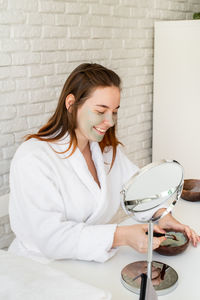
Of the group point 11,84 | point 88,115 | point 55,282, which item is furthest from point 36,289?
point 11,84

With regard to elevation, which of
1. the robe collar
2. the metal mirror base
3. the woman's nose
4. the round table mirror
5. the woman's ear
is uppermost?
the woman's ear

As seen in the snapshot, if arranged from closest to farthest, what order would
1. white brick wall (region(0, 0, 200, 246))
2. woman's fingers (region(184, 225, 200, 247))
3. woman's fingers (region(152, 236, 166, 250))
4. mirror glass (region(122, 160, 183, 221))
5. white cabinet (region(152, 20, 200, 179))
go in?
mirror glass (region(122, 160, 183, 221))
woman's fingers (region(152, 236, 166, 250))
woman's fingers (region(184, 225, 200, 247))
white brick wall (region(0, 0, 200, 246))
white cabinet (region(152, 20, 200, 179))

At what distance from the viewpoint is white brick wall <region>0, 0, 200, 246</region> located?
6.92ft

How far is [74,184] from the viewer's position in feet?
4.99

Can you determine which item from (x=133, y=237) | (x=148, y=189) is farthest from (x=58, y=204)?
(x=148, y=189)

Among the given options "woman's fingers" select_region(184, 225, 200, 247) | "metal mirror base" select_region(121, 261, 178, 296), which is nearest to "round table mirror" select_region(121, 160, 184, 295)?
"metal mirror base" select_region(121, 261, 178, 296)

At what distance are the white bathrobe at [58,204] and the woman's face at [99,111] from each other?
0.10 m

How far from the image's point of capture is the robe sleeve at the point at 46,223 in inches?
50.1

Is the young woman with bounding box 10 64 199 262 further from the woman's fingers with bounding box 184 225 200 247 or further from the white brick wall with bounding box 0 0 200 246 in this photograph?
the white brick wall with bounding box 0 0 200 246

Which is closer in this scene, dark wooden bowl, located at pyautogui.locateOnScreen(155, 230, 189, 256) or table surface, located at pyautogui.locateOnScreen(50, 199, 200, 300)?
table surface, located at pyautogui.locateOnScreen(50, 199, 200, 300)

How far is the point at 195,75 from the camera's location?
2.97 metres

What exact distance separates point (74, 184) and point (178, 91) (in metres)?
1.79

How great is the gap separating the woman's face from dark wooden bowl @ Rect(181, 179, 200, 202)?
1.54 feet

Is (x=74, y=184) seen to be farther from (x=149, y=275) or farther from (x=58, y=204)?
(x=149, y=275)
